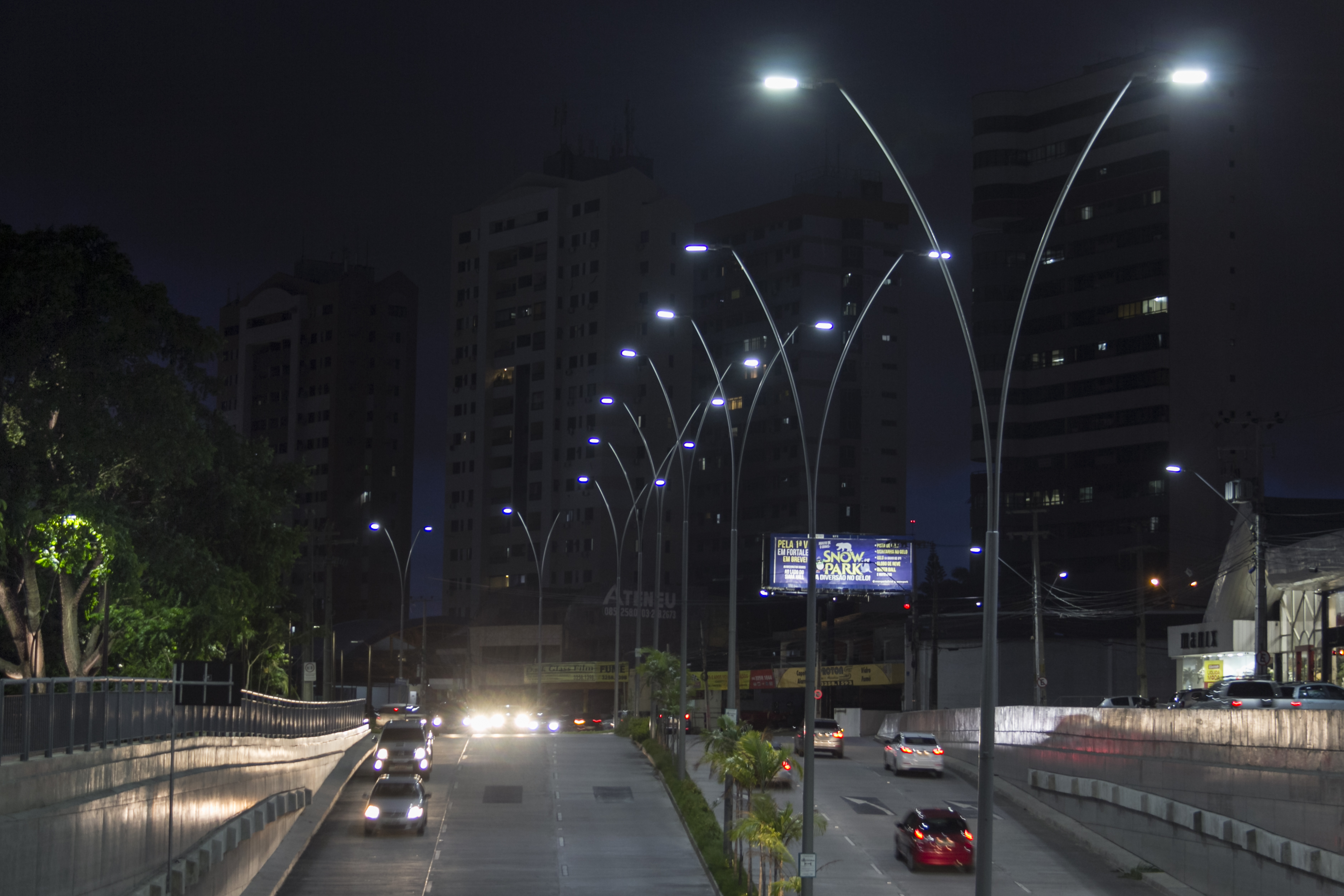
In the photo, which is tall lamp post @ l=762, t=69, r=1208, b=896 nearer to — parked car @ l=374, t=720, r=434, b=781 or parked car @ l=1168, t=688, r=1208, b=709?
parked car @ l=1168, t=688, r=1208, b=709

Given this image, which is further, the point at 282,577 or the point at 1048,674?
the point at 1048,674

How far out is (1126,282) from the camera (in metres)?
126

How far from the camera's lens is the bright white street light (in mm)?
18484

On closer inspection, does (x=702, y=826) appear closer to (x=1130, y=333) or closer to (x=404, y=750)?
(x=404, y=750)

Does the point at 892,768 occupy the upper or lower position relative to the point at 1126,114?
lower

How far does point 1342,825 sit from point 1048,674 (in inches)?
2311

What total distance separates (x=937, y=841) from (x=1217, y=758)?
660 centimetres

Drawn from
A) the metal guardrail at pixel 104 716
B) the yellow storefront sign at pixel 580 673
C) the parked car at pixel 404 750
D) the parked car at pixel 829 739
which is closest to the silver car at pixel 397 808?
the metal guardrail at pixel 104 716

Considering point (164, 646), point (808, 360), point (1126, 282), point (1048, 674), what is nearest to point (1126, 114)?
point (1126, 282)

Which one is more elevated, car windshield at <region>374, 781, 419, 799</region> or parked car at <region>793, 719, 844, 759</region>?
car windshield at <region>374, 781, 419, 799</region>

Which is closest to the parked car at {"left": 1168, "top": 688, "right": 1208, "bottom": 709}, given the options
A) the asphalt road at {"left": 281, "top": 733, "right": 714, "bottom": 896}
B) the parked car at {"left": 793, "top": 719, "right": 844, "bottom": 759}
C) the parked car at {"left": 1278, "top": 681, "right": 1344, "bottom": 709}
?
the parked car at {"left": 1278, "top": 681, "right": 1344, "bottom": 709}

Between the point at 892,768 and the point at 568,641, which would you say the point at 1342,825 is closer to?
the point at 892,768

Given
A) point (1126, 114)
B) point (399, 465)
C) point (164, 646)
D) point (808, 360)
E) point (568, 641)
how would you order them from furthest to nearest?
point (399, 465) → point (808, 360) → point (1126, 114) → point (568, 641) → point (164, 646)

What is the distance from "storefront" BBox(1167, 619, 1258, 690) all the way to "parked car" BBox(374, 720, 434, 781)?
3182 centimetres
